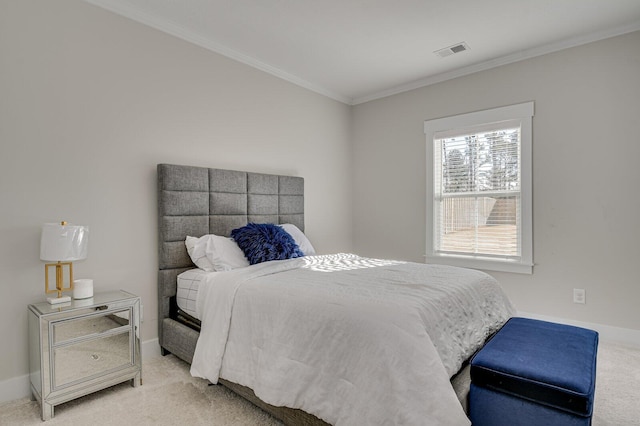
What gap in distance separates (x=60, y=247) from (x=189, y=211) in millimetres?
962

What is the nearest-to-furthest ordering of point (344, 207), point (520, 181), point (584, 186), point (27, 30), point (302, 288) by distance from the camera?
point (302, 288), point (27, 30), point (584, 186), point (520, 181), point (344, 207)

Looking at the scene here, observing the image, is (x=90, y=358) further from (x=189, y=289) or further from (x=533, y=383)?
(x=533, y=383)

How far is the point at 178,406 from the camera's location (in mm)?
2033

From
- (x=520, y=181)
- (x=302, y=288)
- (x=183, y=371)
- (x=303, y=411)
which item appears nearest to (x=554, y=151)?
(x=520, y=181)

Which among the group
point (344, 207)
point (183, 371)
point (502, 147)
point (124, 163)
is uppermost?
point (502, 147)

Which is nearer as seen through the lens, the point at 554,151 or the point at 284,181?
the point at 554,151

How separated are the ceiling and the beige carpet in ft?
8.64

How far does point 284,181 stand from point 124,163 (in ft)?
5.08

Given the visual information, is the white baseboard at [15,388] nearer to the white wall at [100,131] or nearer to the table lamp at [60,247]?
the white wall at [100,131]

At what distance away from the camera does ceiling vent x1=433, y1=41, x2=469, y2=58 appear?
3.21 meters

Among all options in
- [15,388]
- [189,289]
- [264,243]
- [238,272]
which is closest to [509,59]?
[264,243]

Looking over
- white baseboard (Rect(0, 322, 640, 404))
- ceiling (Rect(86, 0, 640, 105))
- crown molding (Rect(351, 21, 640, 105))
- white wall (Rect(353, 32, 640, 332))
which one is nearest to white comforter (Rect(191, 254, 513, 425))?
white baseboard (Rect(0, 322, 640, 404))

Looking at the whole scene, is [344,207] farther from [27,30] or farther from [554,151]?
[27,30]

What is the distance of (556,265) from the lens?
3281mm
